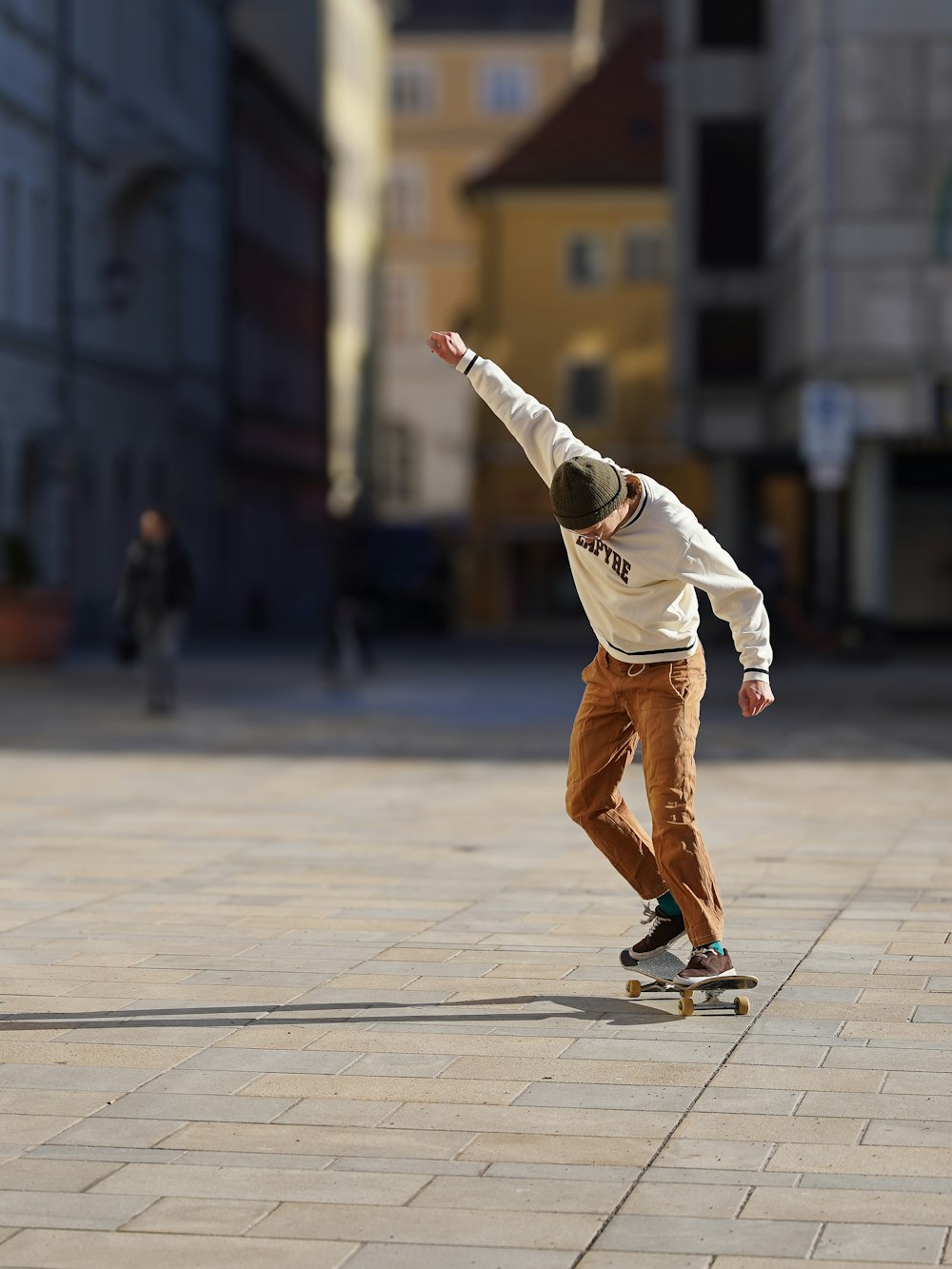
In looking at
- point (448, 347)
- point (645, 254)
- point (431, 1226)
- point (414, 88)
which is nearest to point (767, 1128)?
point (431, 1226)

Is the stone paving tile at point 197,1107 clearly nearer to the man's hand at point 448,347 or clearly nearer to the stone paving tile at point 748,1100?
the stone paving tile at point 748,1100

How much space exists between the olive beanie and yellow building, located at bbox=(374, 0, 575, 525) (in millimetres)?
74980

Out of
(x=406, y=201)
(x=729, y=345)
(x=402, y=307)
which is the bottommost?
(x=729, y=345)

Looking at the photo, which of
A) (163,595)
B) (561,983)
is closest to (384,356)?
(163,595)

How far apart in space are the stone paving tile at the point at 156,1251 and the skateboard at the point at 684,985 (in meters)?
2.74

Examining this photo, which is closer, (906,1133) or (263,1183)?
(263,1183)

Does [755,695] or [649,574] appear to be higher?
[649,574]

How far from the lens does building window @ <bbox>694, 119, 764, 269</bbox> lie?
40.4 metres

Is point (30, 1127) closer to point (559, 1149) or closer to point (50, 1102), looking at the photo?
point (50, 1102)

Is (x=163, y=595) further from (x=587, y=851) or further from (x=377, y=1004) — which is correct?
(x=377, y=1004)

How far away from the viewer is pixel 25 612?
102 feet

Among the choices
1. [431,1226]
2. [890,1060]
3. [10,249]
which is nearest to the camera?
[431,1226]

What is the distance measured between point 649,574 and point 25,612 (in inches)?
943

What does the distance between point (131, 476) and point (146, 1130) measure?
37805 millimetres
